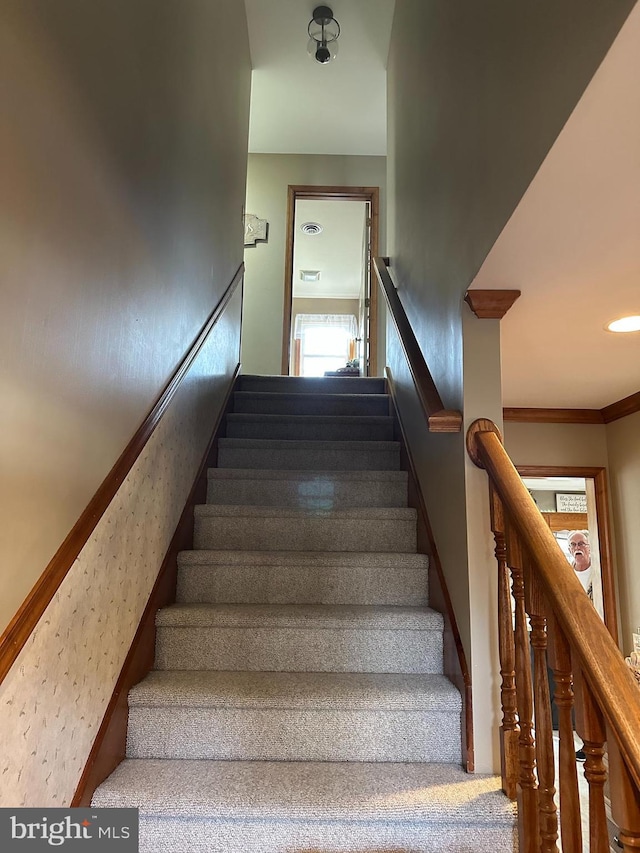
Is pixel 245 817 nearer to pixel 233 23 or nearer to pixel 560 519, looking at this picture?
pixel 233 23

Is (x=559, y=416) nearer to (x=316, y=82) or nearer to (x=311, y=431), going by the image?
(x=311, y=431)

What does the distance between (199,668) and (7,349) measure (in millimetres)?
1247

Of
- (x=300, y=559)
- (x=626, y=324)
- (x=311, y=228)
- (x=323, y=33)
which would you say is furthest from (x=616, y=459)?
(x=311, y=228)

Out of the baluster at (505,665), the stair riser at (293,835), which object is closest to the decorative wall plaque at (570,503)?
the baluster at (505,665)

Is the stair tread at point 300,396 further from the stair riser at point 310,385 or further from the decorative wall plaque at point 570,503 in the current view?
the decorative wall plaque at point 570,503

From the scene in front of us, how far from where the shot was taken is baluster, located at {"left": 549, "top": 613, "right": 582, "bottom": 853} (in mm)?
1054

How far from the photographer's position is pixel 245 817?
1.28m

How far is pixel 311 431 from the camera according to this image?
3.14 m

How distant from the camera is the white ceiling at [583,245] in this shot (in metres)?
0.88

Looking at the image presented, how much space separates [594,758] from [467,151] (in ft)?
5.13

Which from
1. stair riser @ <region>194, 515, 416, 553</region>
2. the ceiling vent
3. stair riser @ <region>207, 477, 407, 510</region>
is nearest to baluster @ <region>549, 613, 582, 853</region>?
stair riser @ <region>194, 515, 416, 553</region>

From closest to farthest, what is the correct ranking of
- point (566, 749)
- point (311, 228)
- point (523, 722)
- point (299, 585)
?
point (566, 749), point (523, 722), point (299, 585), point (311, 228)

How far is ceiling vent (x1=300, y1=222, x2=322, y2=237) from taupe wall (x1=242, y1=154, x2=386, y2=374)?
1.42m

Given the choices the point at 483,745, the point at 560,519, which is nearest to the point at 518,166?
the point at 483,745
